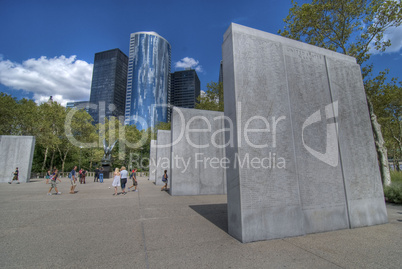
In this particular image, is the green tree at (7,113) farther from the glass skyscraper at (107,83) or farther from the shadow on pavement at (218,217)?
the glass skyscraper at (107,83)

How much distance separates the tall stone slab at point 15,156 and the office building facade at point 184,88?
85.4m

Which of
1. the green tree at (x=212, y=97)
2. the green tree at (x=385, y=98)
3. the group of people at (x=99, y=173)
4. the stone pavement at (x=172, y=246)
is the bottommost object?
the stone pavement at (x=172, y=246)

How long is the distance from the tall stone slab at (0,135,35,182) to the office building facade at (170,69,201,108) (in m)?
85.4

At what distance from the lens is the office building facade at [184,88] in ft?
351

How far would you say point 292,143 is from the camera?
4.92 meters

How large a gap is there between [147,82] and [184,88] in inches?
873

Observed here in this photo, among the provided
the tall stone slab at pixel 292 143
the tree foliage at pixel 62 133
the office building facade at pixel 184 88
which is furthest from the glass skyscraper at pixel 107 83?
the tall stone slab at pixel 292 143

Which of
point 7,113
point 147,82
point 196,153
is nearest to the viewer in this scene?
point 196,153

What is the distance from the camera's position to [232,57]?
15.4 ft

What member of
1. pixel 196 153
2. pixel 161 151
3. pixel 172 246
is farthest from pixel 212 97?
pixel 172 246

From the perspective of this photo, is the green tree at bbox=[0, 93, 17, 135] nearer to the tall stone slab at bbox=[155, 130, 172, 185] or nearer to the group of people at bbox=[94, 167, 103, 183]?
the group of people at bbox=[94, 167, 103, 183]

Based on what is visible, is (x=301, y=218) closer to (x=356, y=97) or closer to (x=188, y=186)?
(x=356, y=97)

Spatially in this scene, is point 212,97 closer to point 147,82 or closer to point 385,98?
point 385,98

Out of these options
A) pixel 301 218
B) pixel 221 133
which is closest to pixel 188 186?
pixel 221 133
